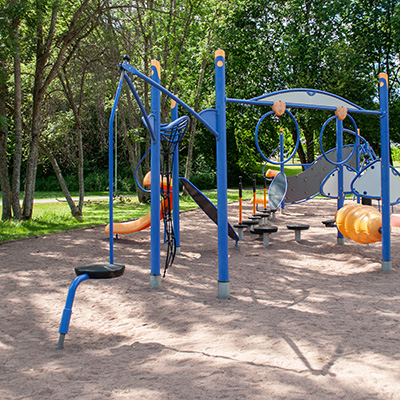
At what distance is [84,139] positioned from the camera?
92.7ft

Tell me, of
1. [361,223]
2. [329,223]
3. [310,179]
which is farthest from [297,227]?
[310,179]

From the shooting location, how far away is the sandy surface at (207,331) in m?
2.63

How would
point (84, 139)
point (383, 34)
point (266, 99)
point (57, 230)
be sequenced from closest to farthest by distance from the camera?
point (266, 99), point (57, 230), point (383, 34), point (84, 139)

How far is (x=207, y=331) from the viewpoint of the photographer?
11.8ft

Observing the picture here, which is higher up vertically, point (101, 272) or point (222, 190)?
point (222, 190)

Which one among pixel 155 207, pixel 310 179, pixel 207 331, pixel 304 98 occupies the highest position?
pixel 304 98

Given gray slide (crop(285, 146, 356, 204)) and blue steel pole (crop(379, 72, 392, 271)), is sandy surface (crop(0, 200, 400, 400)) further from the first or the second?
gray slide (crop(285, 146, 356, 204))

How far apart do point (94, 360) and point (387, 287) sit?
333 cm

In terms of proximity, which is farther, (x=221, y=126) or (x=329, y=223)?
(x=329, y=223)

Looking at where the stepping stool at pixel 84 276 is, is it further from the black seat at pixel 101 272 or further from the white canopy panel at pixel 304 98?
the white canopy panel at pixel 304 98

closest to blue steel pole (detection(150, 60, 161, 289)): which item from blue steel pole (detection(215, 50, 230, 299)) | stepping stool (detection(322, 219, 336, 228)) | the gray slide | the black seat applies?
blue steel pole (detection(215, 50, 230, 299))

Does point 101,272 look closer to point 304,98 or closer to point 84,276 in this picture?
point 84,276

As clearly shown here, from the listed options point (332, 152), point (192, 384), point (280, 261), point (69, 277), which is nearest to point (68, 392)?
point (192, 384)

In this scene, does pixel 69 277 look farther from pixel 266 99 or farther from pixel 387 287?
pixel 387 287
